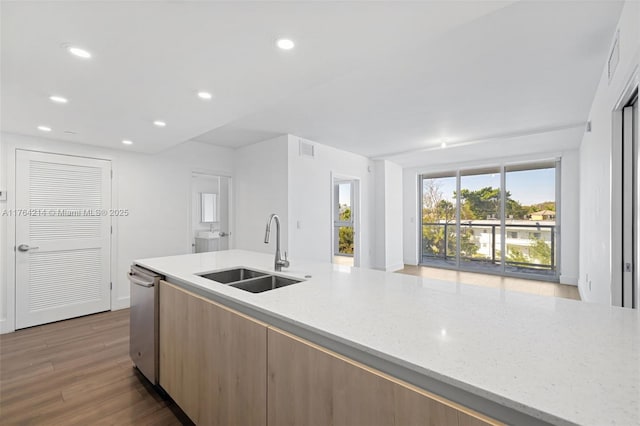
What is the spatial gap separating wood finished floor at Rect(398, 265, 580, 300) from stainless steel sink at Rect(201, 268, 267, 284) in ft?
10.1

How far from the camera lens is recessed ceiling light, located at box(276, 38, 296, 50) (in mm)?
1614

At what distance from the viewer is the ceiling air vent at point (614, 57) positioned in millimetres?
1921

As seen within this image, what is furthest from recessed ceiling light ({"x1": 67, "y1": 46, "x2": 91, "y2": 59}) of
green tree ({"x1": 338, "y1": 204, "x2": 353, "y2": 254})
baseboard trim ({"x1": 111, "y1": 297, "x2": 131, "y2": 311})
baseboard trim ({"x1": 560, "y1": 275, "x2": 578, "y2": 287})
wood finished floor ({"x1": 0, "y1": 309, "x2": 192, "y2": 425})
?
baseboard trim ({"x1": 560, "y1": 275, "x2": 578, "y2": 287})

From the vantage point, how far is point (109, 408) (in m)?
1.96

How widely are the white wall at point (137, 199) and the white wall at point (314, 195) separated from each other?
1547 mm

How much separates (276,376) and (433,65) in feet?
8.13

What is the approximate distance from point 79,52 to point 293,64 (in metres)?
1.22

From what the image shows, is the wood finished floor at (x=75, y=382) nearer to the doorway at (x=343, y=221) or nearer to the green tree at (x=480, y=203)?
the doorway at (x=343, y=221)

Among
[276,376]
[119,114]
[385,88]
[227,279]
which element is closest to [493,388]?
[276,376]

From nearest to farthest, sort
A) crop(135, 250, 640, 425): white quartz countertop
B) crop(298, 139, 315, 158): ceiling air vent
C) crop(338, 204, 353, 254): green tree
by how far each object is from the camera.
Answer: crop(135, 250, 640, 425): white quartz countertop
crop(298, 139, 315, 158): ceiling air vent
crop(338, 204, 353, 254): green tree

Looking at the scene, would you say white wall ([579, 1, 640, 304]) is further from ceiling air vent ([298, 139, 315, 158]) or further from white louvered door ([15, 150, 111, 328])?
white louvered door ([15, 150, 111, 328])

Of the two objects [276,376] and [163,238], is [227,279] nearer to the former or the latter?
[276,376]

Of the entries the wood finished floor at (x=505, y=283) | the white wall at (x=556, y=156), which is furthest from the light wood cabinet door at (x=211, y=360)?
the white wall at (x=556, y=156)

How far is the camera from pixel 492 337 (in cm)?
91
